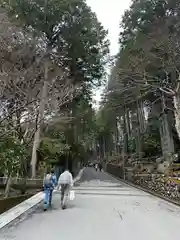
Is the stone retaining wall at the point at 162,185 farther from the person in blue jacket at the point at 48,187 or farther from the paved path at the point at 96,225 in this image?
the person in blue jacket at the point at 48,187

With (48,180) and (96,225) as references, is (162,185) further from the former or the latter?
(96,225)

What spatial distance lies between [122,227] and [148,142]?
3012 cm

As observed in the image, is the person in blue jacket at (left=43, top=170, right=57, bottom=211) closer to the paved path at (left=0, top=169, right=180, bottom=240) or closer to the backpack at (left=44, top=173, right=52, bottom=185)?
the backpack at (left=44, top=173, right=52, bottom=185)

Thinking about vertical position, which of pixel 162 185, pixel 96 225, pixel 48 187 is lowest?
pixel 96 225

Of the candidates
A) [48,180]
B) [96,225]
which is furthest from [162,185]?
[96,225]

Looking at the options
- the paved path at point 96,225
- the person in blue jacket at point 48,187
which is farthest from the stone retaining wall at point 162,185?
the person in blue jacket at point 48,187

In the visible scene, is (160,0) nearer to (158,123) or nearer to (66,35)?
(66,35)

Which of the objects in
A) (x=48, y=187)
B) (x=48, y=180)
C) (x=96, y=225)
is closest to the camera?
(x=96, y=225)

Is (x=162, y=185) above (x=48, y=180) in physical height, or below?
above

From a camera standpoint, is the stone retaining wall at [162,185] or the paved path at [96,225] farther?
the stone retaining wall at [162,185]

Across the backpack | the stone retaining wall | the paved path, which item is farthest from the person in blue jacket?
the stone retaining wall

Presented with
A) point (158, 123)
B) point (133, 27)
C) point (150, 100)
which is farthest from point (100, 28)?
point (158, 123)

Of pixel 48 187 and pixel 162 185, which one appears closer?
pixel 48 187

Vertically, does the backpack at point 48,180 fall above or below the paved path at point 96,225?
above
